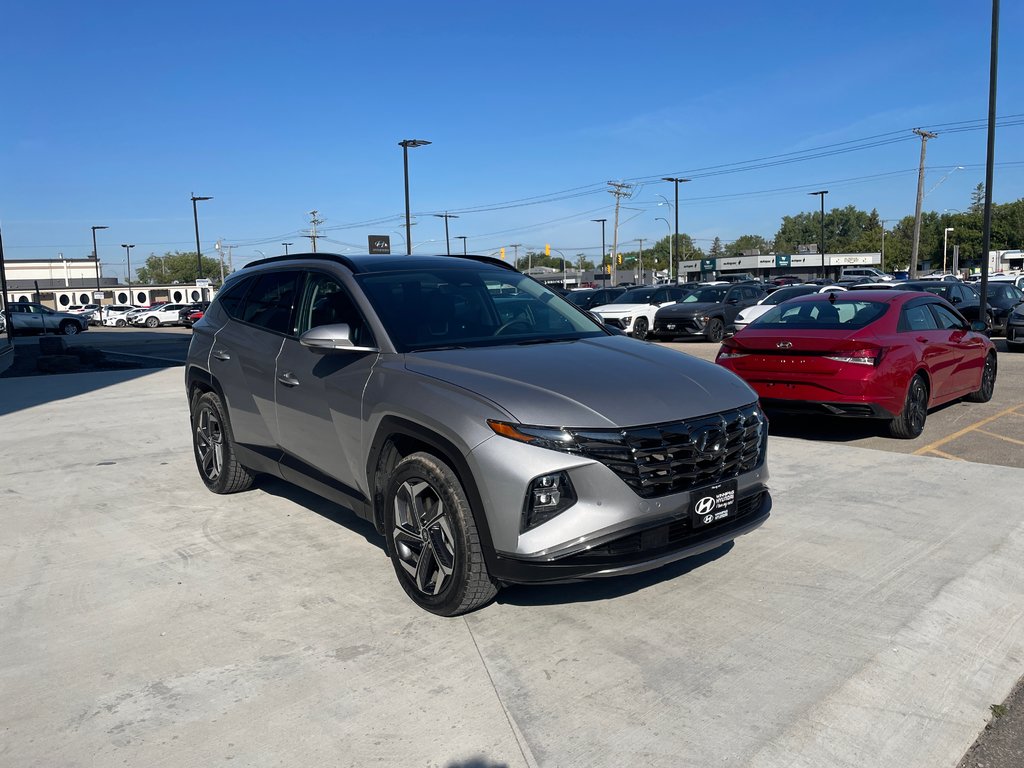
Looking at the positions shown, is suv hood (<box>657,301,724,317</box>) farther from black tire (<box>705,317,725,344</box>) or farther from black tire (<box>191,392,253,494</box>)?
black tire (<box>191,392,253,494</box>)

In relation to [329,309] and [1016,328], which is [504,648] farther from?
[1016,328]

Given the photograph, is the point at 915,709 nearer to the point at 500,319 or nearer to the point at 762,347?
the point at 500,319

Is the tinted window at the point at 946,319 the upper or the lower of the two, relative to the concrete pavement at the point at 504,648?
upper

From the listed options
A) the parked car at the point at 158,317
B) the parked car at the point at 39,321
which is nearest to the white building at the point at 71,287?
the parked car at the point at 158,317

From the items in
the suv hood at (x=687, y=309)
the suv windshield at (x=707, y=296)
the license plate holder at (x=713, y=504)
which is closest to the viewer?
the license plate holder at (x=713, y=504)

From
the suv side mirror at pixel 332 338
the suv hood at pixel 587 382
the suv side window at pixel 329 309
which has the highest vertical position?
the suv side window at pixel 329 309

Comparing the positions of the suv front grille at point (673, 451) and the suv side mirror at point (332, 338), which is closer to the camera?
the suv front grille at point (673, 451)

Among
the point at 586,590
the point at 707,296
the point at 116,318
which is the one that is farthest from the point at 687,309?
the point at 116,318

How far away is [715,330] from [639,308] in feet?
7.93

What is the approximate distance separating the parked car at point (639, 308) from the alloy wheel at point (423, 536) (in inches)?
734

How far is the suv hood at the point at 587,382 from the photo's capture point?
11.8ft

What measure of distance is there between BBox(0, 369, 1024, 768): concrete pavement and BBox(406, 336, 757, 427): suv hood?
1.05 metres

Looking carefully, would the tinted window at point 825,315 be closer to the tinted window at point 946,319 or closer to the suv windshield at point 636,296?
the tinted window at point 946,319

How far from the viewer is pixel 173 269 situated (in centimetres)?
14950
